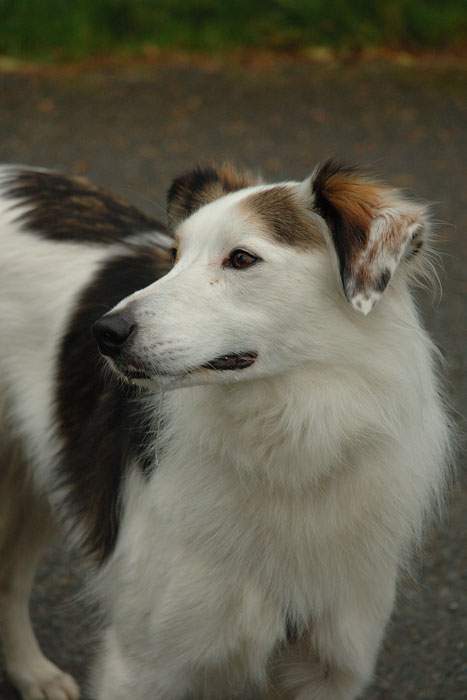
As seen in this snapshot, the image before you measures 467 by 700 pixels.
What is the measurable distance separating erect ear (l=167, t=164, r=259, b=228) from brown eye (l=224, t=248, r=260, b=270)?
21.0 inches

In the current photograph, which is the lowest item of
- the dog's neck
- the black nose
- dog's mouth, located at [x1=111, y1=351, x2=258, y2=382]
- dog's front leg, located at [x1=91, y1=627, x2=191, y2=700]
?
dog's front leg, located at [x1=91, y1=627, x2=191, y2=700]

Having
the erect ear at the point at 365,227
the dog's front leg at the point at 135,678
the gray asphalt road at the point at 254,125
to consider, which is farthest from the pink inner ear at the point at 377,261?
the gray asphalt road at the point at 254,125

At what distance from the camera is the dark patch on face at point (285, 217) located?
3.08 metres

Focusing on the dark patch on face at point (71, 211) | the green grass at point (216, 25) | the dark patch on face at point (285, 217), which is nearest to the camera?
the dark patch on face at point (285, 217)

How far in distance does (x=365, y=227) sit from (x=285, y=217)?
250 mm

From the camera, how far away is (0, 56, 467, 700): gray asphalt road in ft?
26.4

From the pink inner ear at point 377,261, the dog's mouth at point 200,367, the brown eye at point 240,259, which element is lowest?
the dog's mouth at point 200,367

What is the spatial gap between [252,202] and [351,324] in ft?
1.43

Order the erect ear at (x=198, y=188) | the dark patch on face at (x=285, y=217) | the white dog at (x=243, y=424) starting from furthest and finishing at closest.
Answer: the erect ear at (x=198, y=188) < the dark patch on face at (x=285, y=217) < the white dog at (x=243, y=424)

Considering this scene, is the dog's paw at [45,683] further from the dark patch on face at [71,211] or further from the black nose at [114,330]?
the black nose at [114,330]

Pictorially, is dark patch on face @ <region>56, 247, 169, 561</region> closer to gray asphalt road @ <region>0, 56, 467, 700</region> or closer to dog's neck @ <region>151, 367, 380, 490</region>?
dog's neck @ <region>151, 367, 380, 490</region>

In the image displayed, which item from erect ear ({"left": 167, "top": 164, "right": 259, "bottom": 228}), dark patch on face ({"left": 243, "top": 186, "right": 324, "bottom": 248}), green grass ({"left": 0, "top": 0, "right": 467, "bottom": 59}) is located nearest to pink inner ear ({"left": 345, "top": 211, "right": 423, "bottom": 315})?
dark patch on face ({"left": 243, "top": 186, "right": 324, "bottom": 248})

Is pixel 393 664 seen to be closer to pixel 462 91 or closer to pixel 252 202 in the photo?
pixel 252 202

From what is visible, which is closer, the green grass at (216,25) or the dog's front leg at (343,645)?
the dog's front leg at (343,645)
